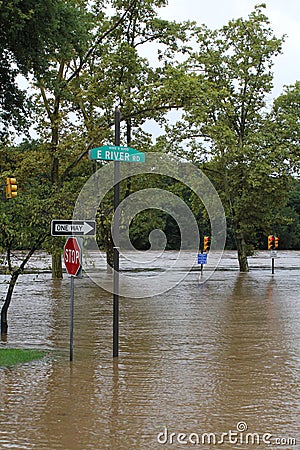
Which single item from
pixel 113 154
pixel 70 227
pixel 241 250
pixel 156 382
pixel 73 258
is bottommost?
pixel 156 382

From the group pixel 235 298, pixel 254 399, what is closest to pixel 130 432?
pixel 254 399

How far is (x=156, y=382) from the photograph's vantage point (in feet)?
→ 37.4

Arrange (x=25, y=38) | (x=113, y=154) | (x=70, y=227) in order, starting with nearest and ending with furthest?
1. (x=113, y=154)
2. (x=70, y=227)
3. (x=25, y=38)

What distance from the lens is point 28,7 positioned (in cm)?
1727

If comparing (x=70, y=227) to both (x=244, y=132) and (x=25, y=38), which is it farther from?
(x=244, y=132)

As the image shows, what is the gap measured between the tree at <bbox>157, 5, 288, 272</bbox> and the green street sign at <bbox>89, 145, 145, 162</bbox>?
90.1 feet

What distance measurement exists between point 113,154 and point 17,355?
4.26 meters

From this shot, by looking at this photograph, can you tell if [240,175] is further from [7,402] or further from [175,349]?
Result: [7,402]

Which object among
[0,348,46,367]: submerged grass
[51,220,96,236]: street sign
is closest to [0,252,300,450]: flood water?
[0,348,46,367]: submerged grass

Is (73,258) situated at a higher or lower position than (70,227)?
lower

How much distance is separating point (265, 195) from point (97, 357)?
101 feet

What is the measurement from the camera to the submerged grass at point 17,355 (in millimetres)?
12891

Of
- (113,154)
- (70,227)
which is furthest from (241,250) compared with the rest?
(113,154)

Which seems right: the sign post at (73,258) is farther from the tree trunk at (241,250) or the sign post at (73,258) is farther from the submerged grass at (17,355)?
the tree trunk at (241,250)
